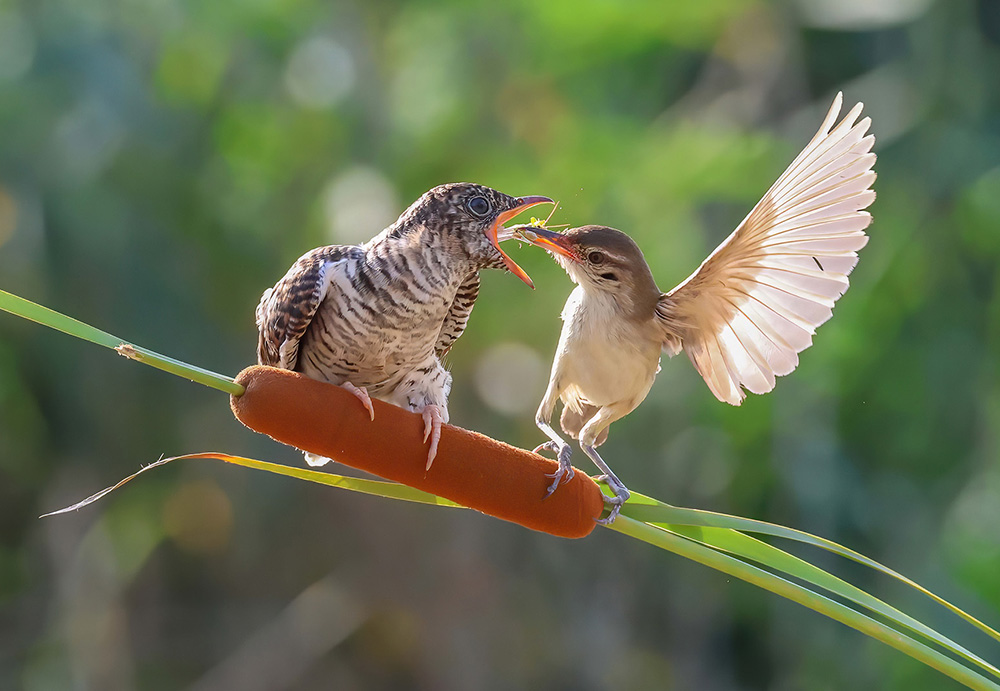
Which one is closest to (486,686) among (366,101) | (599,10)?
(366,101)

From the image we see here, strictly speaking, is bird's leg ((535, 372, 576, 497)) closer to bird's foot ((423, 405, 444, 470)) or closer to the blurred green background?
bird's foot ((423, 405, 444, 470))

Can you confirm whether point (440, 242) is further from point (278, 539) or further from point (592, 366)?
point (278, 539)

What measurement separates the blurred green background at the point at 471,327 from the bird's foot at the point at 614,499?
298 centimetres

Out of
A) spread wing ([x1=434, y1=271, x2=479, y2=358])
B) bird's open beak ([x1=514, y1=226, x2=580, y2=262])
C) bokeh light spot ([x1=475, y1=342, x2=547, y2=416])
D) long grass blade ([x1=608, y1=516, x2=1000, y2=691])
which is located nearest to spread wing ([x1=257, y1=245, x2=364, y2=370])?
spread wing ([x1=434, y1=271, x2=479, y2=358])

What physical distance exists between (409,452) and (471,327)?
370 cm

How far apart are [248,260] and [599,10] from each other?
7.44ft

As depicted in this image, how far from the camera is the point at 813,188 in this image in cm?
152

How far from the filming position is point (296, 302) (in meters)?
1.89

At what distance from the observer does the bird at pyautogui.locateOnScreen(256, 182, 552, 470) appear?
1.79 meters

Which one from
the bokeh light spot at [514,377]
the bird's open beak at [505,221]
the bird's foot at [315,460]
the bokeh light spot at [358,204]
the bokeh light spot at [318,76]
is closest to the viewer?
the bird's open beak at [505,221]

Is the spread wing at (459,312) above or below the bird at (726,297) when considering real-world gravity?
below

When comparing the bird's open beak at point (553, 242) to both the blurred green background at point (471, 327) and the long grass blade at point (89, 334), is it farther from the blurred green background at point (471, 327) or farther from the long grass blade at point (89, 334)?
the blurred green background at point (471, 327)

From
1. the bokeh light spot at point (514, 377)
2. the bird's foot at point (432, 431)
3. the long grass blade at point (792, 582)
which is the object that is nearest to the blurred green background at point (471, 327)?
the bokeh light spot at point (514, 377)

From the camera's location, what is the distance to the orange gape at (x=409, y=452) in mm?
1345
